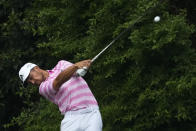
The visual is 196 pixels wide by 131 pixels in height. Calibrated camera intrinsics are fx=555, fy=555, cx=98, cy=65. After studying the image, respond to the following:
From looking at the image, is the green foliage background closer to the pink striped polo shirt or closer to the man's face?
the pink striped polo shirt

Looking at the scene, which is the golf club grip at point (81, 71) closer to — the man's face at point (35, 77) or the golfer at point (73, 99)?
the golfer at point (73, 99)

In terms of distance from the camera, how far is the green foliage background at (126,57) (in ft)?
19.0

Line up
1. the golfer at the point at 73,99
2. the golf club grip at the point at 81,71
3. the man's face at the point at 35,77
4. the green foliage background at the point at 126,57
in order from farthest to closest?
the green foliage background at the point at 126,57
the man's face at the point at 35,77
the golfer at the point at 73,99
the golf club grip at the point at 81,71

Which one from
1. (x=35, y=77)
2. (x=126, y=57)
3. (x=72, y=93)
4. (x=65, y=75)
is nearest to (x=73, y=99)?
(x=72, y=93)

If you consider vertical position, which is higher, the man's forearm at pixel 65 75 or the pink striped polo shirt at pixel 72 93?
the man's forearm at pixel 65 75

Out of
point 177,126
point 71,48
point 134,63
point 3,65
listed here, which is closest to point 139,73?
point 134,63

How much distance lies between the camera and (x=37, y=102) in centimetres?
795

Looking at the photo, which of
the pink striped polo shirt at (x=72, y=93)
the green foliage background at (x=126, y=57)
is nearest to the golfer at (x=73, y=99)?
the pink striped polo shirt at (x=72, y=93)

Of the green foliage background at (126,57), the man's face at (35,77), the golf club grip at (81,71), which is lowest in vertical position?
the green foliage background at (126,57)

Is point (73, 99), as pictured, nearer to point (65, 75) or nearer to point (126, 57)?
point (65, 75)

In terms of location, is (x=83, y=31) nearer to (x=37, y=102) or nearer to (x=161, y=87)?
(x=37, y=102)

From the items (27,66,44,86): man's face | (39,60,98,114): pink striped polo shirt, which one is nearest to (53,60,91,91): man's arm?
(39,60,98,114): pink striped polo shirt

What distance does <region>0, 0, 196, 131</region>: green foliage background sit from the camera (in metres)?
5.79

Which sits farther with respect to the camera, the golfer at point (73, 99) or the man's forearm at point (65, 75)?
the golfer at point (73, 99)
